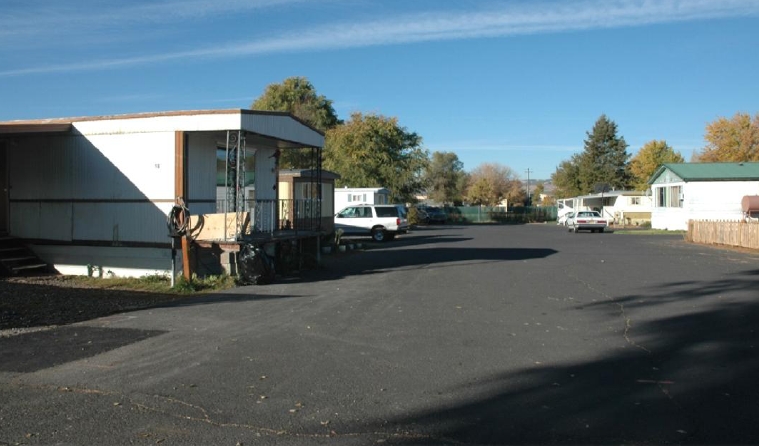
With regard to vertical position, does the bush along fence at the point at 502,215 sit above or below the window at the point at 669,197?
below

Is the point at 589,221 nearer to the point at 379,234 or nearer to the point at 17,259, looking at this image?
the point at 379,234

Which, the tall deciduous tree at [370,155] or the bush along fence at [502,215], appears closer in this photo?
the tall deciduous tree at [370,155]

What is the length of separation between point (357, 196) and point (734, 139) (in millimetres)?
41630

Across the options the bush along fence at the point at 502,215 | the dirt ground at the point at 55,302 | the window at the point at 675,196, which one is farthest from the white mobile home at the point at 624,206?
the dirt ground at the point at 55,302

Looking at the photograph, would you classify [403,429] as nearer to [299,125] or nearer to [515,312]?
[515,312]

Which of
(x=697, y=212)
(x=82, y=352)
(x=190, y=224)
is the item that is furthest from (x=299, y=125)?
(x=697, y=212)

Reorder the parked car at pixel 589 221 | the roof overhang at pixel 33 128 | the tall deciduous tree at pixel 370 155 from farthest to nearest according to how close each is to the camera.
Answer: the tall deciduous tree at pixel 370 155 → the parked car at pixel 589 221 → the roof overhang at pixel 33 128

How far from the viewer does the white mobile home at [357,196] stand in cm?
3622

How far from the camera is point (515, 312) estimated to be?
10.6 metres

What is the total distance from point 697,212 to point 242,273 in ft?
102

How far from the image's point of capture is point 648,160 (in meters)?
73.1

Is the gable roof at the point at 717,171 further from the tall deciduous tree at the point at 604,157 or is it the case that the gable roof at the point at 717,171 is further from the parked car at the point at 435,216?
the tall deciduous tree at the point at 604,157

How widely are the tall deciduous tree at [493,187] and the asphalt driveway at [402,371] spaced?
235 feet

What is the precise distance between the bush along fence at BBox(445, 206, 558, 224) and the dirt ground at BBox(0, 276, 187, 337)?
55.5 m
